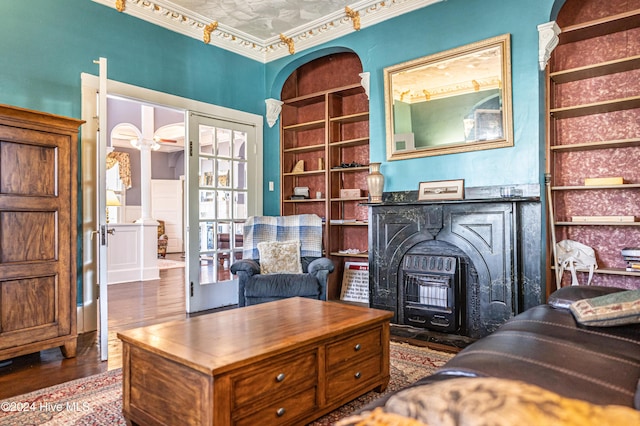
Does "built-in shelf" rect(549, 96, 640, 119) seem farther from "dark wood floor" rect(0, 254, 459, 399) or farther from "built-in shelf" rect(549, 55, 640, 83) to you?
"dark wood floor" rect(0, 254, 459, 399)

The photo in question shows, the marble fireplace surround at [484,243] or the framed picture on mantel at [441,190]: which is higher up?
the framed picture on mantel at [441,190]

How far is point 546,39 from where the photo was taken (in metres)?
3.26

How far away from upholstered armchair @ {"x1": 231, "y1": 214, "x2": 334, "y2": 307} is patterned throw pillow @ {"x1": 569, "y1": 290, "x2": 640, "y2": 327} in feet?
7.11

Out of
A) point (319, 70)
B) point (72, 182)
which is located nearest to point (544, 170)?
point (319, 70)

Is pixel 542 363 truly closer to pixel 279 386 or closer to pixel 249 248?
pixel 279 386

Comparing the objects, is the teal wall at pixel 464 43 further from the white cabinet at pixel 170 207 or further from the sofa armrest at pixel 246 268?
the white cabinet at pixel 170 207

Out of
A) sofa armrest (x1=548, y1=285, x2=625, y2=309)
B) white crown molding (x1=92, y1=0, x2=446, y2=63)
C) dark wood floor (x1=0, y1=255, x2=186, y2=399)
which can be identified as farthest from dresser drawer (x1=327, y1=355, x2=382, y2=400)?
white crown molding (x1=92, y1=0, x2=446, y2=63)

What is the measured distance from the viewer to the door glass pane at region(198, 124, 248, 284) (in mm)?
4664

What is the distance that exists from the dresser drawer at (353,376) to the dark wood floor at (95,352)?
1645mm

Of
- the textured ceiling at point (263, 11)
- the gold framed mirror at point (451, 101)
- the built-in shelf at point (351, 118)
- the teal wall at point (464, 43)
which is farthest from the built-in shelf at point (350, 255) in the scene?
the textured ceiling at point (263, 11)

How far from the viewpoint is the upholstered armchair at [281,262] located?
144 inches

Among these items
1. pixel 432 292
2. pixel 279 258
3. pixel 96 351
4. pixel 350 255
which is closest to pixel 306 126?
pixel 350 255

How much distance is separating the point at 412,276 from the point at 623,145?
1.98m

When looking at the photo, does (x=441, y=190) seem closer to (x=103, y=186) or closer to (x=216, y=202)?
(x=216, y=202)
